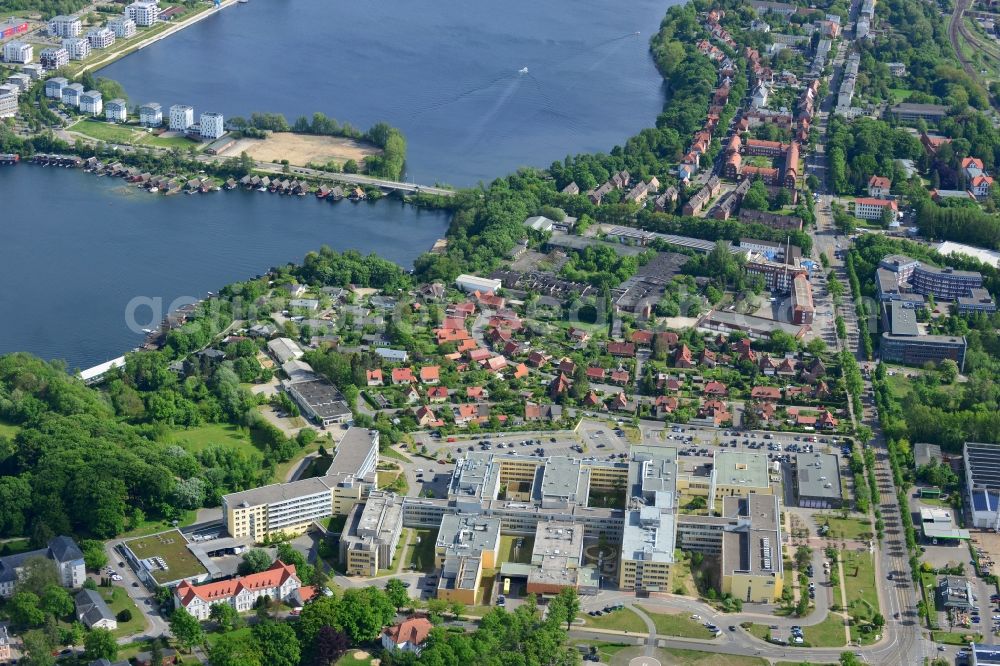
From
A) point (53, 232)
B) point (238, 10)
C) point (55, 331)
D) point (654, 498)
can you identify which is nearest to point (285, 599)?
point (654, 498)

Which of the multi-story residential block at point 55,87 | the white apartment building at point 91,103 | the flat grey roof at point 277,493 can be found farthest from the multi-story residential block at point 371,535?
the multi-story residential block at point 55,87

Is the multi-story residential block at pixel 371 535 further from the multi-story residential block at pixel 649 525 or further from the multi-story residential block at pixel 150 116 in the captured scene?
the multi-story residential block at pixel 150 116

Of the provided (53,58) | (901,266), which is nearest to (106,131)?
(53,58)

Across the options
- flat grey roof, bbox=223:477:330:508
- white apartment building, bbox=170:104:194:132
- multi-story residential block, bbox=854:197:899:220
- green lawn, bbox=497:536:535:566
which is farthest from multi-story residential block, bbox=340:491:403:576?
white apartment building, bbox=170:104:194:132

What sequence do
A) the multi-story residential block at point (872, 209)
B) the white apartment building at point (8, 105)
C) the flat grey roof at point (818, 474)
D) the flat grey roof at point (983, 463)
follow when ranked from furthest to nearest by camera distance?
the white apartment building at point (8, 105) → the multi-story residential block at point (872, 209) → the flat grey roof at point (983, 463) → the flat grey roof at point (818, 474)

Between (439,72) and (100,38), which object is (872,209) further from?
(100,38)

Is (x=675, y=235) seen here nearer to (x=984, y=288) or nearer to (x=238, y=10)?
(x=984, y=288)
